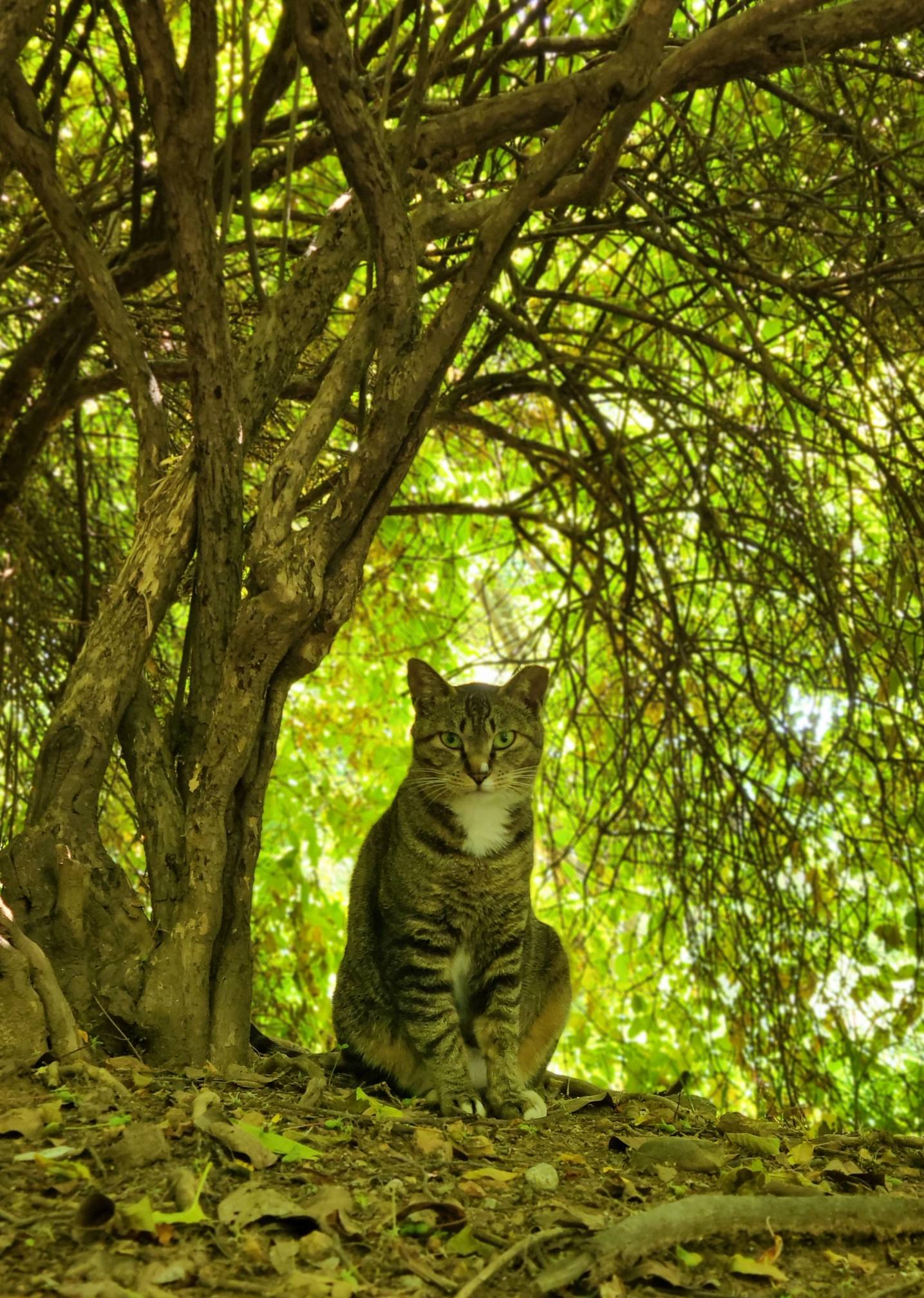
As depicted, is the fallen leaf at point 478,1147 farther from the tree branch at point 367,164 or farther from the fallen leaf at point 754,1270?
the tree branch at point 367,164

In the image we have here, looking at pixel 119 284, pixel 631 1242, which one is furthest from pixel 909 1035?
pixel 119 284

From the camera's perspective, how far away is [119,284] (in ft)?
13.2

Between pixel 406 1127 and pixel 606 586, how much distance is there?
2981 mm

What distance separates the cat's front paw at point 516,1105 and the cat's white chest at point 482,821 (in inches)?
24.8

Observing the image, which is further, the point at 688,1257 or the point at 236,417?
the point at 236,417

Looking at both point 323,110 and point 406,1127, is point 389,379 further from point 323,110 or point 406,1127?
point 406,1127

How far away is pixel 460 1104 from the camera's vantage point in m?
3.08

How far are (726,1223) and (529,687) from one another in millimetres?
1992

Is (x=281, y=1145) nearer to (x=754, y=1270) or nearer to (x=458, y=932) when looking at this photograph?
(x=754, y=1270)

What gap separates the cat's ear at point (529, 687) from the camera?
378 cm

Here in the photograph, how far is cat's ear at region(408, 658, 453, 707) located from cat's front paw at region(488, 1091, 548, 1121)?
1173mm

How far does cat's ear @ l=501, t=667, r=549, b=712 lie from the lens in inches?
149

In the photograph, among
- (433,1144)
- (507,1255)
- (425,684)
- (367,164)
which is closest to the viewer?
Answer: (507,1255)

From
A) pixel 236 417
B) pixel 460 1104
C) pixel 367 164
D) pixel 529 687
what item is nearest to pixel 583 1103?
pixel 460 1104
